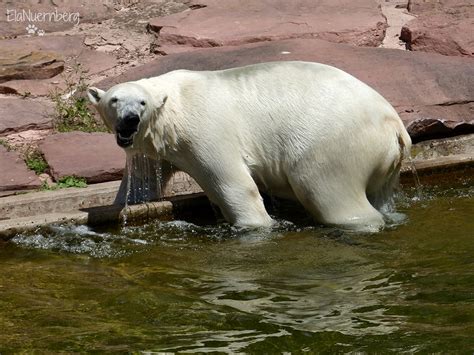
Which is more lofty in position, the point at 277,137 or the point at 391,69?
the point at 391,69

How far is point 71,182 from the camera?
247 inches

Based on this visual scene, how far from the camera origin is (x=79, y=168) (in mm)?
6395

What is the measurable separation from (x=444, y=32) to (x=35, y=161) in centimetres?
349

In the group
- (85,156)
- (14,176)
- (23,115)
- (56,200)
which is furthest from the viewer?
(23,115)

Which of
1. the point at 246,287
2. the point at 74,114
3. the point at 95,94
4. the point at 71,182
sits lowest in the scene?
the point at 246,287

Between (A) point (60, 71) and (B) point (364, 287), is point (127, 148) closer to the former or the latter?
(B) point (364, 287)

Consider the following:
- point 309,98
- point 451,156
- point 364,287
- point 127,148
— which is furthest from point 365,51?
point 364,287

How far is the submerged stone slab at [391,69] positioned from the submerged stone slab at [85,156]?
0.62 meters

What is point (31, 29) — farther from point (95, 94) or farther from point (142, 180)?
point (95, 94)

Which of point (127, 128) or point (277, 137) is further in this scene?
point (277, 137)

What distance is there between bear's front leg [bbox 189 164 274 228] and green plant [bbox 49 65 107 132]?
1.85 metres

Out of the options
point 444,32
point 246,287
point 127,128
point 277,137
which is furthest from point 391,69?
point 246,287

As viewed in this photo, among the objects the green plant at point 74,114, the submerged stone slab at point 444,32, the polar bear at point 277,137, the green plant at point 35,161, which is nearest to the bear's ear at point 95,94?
the polar bear at point 277,137

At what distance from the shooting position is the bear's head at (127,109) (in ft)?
17.0
